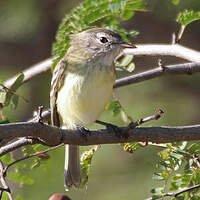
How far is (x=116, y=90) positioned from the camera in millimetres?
6660

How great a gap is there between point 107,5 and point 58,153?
1.87 metres

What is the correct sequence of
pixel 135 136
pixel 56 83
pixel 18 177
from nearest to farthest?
pixel 135 136
pixel 18 177
pixel 56 83

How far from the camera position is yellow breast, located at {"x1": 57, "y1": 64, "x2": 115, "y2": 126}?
4084 mm

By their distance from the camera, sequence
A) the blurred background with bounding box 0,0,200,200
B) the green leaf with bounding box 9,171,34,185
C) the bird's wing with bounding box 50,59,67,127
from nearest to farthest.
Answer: the green leaf with bounding box 9,171,34,185 → the bird's wing with bounding box 50,59,67,127 → the blurred background with bounding box 0,0,200,200

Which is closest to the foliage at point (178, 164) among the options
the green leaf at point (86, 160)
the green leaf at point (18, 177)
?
the green leaf at point (86, 160)

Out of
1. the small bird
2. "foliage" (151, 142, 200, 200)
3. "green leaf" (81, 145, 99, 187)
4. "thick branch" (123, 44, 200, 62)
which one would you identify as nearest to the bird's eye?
the small bird

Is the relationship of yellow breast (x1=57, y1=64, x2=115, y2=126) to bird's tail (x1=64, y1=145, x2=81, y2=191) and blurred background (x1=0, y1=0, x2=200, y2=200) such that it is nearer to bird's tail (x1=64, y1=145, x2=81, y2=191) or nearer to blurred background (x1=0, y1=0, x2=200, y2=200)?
bird's tail (x1=64, y1=145, x2=81, y2=191)

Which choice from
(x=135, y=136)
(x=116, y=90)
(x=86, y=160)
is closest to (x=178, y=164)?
(x=135, y=136)

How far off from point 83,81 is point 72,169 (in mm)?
805

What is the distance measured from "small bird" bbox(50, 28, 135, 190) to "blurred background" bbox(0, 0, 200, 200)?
1627mm

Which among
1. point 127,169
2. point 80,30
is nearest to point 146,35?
point 127,169

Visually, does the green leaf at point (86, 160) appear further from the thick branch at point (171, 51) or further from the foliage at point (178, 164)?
the thick branch at point (171, 51)

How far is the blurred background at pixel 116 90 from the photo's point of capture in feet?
20.9

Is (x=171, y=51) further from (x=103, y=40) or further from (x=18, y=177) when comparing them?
(x=18, y=177)
